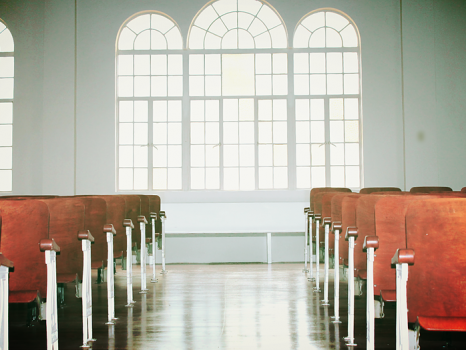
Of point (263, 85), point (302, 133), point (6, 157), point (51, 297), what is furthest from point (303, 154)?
point (51, 297)

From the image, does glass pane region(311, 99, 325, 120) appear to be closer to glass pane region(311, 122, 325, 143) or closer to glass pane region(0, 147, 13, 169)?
glass pane region(311, 122, 325, 143)

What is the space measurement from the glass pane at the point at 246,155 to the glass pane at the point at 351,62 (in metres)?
2.18

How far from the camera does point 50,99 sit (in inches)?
277

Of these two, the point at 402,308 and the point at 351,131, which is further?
the point at 351,131

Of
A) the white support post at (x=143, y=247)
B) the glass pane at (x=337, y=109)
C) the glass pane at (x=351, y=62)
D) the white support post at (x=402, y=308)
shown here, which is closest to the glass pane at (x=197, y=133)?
the glass pane at (x=337, y=109)

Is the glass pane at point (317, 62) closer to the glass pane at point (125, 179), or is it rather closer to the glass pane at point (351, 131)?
the glass pane at point (351, 131)

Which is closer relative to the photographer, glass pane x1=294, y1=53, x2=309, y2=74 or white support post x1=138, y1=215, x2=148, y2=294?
white support post x1=138, y1=215, x2=148, y2=294

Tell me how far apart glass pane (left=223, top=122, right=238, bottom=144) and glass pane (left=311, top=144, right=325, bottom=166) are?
137 centimetres

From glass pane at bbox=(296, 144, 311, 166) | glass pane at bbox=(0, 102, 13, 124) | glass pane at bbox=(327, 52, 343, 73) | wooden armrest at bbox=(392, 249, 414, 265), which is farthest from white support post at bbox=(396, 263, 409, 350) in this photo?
glass pane at bbox=(0, 102, 13, 124)

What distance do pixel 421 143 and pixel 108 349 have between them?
20.1 ft

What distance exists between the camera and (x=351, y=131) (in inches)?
282

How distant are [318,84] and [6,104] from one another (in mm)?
5475

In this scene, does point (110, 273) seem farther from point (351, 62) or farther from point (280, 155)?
point (351, 62)

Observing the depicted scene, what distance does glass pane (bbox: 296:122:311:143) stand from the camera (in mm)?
7152
